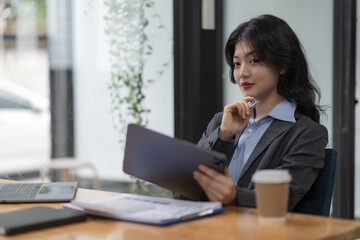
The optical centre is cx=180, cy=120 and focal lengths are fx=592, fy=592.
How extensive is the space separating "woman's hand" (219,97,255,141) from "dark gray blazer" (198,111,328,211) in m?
0.06

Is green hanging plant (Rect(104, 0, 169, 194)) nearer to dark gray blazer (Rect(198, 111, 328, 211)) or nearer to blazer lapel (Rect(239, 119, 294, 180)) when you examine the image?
dark gray blazer (Rect(198, 111, 328, 211))

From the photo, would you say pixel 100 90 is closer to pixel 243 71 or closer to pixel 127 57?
pixel 127 57

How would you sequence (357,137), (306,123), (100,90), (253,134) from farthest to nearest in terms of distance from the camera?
(357,137)
(100,90)
(253,134)
(306,123)

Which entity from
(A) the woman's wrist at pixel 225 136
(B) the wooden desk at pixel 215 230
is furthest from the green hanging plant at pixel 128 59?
(B) the wooden desk at pixel 215 230

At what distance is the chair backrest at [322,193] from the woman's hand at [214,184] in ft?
1.17

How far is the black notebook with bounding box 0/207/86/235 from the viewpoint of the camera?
4.35 ft

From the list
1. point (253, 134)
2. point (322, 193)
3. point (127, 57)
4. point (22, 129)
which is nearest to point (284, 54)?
point (253, 134)

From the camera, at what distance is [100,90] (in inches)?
127

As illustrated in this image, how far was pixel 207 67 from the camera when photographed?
11.0 feet

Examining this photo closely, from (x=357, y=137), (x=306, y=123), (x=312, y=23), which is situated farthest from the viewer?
(x=357, y=137)

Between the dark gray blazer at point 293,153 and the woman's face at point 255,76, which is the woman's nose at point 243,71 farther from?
the dark gray blazer at point 293,153

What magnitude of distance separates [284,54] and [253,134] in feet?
0.97

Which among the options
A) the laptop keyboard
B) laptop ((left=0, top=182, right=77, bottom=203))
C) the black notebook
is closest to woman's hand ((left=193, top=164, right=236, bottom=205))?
the black notebook

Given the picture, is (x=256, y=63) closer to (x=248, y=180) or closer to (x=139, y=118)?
(x=248, y=180)
